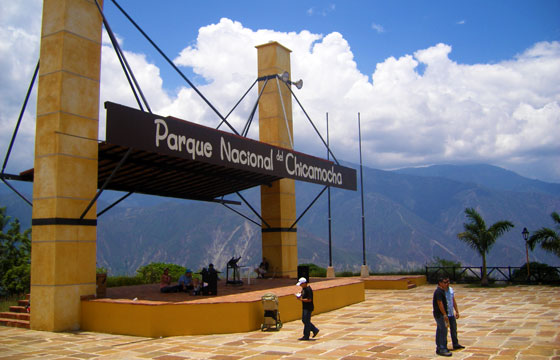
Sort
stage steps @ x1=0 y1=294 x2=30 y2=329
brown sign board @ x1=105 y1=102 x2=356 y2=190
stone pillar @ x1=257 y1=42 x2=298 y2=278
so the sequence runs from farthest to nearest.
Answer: stone pillar @ x1=257 y1=42 x2=298 y2=278 → stage steps @ x1=0 y1=294 x2=30 y2=329 → brown sign board @ x1=105 y1=102 x2=356 y2=190

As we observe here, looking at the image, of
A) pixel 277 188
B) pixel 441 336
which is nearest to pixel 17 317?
pixel 277 188

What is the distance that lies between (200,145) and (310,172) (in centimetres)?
649

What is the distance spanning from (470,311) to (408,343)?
20.9 feet

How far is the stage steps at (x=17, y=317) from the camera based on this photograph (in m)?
14.1

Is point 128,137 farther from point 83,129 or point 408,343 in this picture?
point 408,343

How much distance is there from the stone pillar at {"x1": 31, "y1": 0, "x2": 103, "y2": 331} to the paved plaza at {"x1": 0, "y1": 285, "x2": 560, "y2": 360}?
1048 mm

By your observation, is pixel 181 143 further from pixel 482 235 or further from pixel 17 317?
pixel 482 235

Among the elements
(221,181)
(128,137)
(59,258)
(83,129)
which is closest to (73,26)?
(83,129)

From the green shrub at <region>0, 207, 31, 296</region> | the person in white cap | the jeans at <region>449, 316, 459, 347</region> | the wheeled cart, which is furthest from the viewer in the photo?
the green shrub at <region>0, 207, 31, 296</region>

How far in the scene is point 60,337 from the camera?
1226cm

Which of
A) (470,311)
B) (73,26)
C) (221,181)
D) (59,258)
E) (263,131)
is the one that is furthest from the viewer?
(263,131)

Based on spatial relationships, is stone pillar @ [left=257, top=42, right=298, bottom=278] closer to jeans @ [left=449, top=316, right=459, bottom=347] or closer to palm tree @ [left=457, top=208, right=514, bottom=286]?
palm tree @ [left=457, top=208, right=514, bottom=286]

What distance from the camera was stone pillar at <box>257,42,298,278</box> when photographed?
74.3 feet

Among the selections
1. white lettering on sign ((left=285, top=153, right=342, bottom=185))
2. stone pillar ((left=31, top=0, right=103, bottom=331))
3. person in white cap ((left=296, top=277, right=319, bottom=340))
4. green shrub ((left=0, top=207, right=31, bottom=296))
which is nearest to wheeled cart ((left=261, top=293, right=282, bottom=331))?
person in white cap ((left=296, top=277, right=319, bottom=340))
